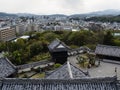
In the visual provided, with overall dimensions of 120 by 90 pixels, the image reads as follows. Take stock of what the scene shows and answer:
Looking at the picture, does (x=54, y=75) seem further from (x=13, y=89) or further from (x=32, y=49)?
(x=32, y=49)

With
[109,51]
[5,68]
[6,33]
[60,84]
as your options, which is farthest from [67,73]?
[6,33]

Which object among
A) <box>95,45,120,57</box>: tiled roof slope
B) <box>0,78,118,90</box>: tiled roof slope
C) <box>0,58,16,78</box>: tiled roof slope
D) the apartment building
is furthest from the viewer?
the apartment building

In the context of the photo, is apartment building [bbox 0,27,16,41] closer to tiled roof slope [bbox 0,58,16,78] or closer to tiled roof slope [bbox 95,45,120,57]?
tiled roof slope [bbox 95,45,120,57]

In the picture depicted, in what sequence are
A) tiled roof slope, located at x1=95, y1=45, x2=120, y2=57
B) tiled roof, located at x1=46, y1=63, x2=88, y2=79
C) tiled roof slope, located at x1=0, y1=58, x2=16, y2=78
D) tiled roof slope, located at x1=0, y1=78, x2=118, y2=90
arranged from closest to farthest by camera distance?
tiled roof slope, located at x1=0, y1=78, x2=118, y2=90 < tiled roof, located at x1=46, y1=63, x2=88, y2=79 < tiled roof slope, located at x1=0, y1=58, x2=16, y2=78 < tiled roof slope, located at x1=95, y1=45, x2=120, y2=57

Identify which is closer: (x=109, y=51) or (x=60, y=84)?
(x=60, y=84)

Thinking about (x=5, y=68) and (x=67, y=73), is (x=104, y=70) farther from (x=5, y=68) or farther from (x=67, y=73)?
(x=67, y=73)

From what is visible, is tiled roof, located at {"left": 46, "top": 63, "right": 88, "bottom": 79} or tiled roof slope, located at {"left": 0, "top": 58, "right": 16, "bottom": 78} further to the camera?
tiled roof slope, located at {"left": 0, "top": 58, "right": 16, "bottom": 78}

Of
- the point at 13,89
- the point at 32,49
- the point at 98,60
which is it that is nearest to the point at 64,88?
the point at 13,89

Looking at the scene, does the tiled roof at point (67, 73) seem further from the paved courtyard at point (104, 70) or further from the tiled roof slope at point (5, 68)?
the paved courtyard at point (104, 70)

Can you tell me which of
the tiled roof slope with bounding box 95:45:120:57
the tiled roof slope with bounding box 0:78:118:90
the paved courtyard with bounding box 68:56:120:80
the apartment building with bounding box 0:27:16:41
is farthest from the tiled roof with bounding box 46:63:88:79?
the apartment building with bounding box 0:27:16:41
